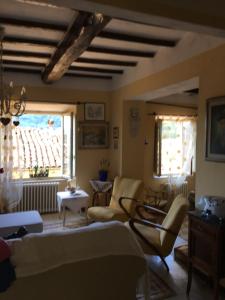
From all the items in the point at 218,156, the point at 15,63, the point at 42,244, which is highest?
the point at 15,63

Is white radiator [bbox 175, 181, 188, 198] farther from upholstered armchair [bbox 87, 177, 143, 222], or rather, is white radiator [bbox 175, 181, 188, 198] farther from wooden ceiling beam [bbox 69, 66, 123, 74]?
wooden ceiling beam [bbox 69, 66, 123, 74]

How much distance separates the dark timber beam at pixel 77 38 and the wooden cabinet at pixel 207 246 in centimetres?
197

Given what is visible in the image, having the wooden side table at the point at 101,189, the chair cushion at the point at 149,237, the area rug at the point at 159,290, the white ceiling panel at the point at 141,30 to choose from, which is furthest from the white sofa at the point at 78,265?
the wooden side table at the point at 101,189

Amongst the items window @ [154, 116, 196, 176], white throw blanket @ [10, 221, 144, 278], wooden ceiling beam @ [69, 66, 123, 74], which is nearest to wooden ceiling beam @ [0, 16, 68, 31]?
wooden ceiling beam @ [69, 66, 123, 74]

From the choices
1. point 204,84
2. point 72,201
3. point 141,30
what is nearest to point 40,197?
point 72,201

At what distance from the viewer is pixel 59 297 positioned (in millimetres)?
1761

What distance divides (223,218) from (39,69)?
145 inches

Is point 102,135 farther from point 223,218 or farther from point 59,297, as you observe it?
point 59,297

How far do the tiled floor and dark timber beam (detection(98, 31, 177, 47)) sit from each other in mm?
2673

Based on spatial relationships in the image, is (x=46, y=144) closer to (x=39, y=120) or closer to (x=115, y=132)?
(x=39, y=120)

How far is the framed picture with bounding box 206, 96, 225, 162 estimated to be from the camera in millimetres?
2602

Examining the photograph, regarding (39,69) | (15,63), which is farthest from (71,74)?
(15,63)

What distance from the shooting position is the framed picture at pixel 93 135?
5109 millimetres

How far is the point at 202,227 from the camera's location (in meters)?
2.47
